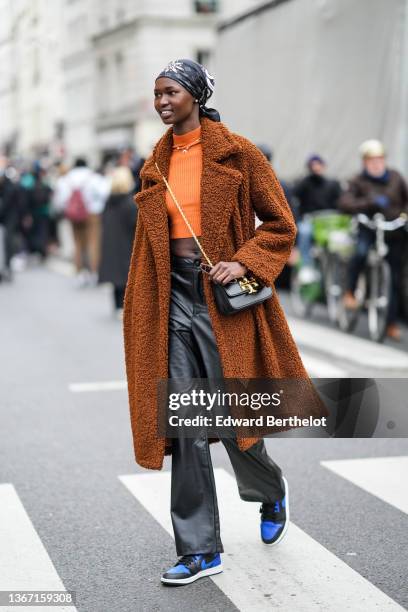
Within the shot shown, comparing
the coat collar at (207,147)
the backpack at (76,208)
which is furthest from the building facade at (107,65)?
the coat collar at (207,147)

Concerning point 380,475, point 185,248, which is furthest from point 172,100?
point 380,475

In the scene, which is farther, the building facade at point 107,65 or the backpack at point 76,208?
the building facade at point 107,65

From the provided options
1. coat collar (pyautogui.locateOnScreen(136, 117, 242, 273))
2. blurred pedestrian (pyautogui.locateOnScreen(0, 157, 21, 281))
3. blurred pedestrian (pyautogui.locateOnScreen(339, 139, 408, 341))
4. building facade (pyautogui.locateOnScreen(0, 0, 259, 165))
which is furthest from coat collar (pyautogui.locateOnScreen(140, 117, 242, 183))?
building facade (pyautogui.locateOnScreen(0, 0, 259, 165))

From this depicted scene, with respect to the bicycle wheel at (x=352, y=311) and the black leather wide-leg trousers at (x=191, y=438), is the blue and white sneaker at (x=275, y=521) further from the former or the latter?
the bicycle wheel at (x=352, y=311)

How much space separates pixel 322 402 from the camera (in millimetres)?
4535

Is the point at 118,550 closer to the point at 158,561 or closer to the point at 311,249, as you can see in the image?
the point at 158,561

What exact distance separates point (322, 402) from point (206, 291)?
64cm

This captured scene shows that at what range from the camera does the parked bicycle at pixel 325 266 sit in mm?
12000

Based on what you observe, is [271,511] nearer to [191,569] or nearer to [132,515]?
[191,569]

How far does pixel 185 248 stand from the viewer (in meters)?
4.38

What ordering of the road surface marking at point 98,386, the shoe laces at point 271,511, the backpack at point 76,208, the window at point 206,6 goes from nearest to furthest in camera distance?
the shoe laces at point 271,511 → the road surface marking at point 98,386 → the backpack at point 76,208 → the window at point 206,6

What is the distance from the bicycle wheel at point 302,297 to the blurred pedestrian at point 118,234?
191cm

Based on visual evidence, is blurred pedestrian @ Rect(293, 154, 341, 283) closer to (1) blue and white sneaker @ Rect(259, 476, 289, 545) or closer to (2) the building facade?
(1) blue and white sneaker @ Rect(259, 476, 289, 545)

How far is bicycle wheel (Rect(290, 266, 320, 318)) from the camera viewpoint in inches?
508
